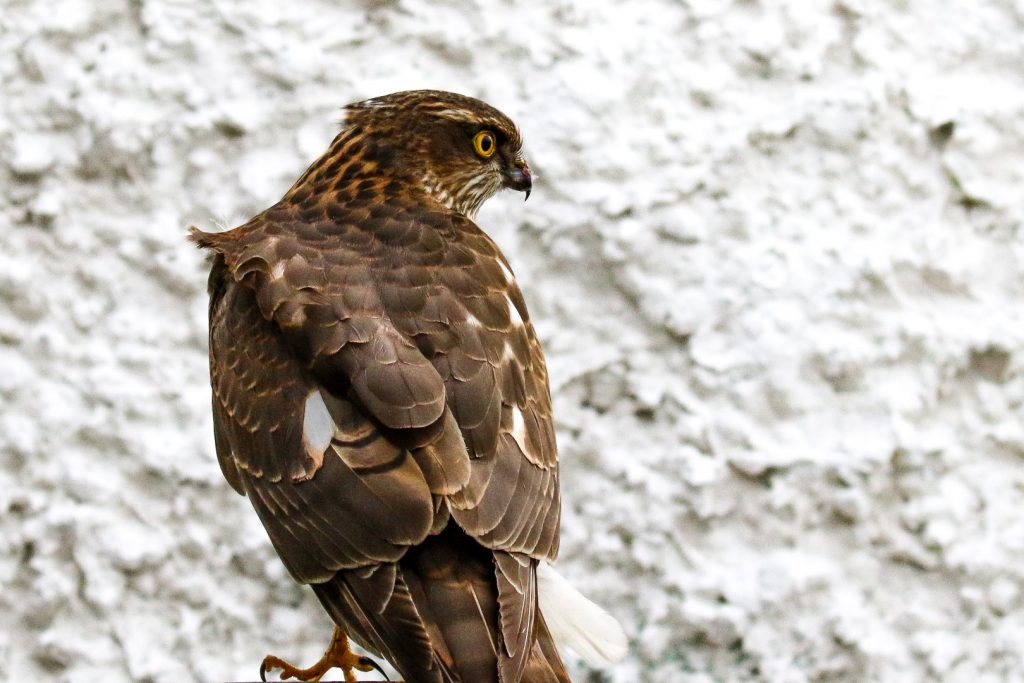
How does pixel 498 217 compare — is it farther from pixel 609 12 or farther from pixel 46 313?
pixel 46 313

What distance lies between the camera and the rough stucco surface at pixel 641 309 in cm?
396

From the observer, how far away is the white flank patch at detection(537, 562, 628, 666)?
2.96 m

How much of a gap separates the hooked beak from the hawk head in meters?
0.01

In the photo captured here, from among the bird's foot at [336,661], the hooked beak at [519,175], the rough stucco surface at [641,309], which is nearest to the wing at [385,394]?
the hooked beak at [519,175]

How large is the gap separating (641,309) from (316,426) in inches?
A: 66.7

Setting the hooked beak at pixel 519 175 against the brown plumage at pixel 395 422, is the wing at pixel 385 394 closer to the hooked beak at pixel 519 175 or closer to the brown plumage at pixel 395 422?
the brown plumage at pixel 395 422

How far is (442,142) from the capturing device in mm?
3385

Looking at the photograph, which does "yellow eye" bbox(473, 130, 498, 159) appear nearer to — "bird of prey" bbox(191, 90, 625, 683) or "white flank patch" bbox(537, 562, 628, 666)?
"bird of prey" bbox(191, 90, 625, 683)

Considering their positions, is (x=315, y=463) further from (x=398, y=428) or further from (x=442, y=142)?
(x=442, y=142)

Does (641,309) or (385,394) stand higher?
(385,394)

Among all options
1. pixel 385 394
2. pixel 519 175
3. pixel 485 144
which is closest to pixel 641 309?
pixel 519 175

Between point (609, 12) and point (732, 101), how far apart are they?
0.48 metres

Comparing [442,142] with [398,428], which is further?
[442,142]

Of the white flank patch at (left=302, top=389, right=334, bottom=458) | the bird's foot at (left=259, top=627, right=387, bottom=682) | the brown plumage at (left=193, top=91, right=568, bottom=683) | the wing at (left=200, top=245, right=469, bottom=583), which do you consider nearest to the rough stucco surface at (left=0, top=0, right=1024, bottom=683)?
the bird's foot at (left=259, top=627, right=387, bottom=682)
